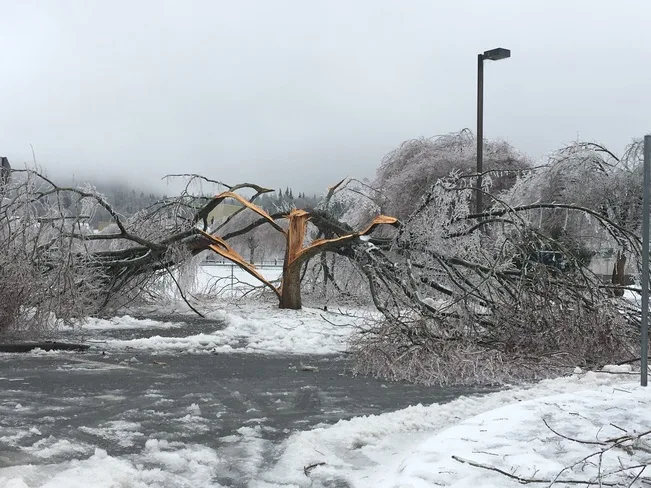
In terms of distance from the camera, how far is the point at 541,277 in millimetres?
9539

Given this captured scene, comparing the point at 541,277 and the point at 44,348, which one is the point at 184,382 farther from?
→ the point at 541,277

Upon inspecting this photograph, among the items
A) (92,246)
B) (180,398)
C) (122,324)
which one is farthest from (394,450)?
(92,246)

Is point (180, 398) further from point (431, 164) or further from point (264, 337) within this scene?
point (431, 164)

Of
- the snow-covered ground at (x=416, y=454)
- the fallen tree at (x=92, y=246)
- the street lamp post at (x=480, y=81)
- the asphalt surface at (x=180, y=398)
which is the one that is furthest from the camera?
the street lamp post at (x=480, y=81)

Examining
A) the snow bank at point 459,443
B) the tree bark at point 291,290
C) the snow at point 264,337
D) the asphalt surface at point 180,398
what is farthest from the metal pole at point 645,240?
the tree bark at point 291,290

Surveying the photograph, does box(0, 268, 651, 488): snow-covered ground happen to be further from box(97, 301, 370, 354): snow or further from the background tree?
the background tree

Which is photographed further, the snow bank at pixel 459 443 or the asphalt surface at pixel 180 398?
the asphalt surface at pixel 180 398

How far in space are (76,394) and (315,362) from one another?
335 cm

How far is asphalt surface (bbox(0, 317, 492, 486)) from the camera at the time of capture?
17.0 feet

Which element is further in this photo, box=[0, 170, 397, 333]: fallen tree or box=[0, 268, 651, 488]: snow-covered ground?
box=[0, 170, 397, 333]: fallen tree

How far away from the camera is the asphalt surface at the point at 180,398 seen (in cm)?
517

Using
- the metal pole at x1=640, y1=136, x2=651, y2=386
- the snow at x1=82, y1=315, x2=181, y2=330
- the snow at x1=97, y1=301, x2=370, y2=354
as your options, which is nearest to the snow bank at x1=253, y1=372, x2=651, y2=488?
the metal pole at x1=640, y1=136, x2=651, y2=386

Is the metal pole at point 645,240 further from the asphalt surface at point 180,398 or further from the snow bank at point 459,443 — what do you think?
the asphalt surface at point 180,398

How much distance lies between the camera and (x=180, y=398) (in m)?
6.63
